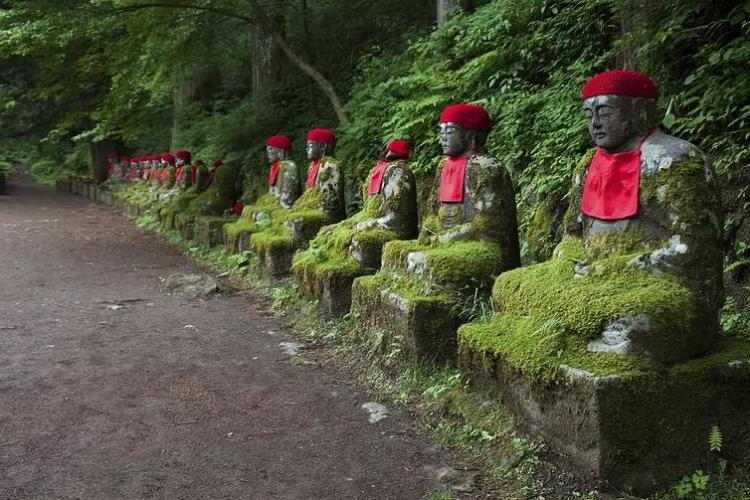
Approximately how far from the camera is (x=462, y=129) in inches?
199

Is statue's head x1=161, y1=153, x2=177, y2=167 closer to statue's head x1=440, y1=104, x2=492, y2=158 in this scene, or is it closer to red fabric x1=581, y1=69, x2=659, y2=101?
statue's head x1=440, y1=104, x2=492, y2=158

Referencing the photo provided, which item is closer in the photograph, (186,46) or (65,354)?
(65,354)

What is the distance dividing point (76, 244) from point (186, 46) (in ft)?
13.1

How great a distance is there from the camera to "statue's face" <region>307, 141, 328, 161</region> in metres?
8.26

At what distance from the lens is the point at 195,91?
719 inches

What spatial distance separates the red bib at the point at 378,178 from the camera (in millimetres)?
6340

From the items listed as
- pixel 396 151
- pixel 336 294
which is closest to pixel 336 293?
pixel 336 294

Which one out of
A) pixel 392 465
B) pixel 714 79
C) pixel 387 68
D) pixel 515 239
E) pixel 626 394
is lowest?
pixel 392 465

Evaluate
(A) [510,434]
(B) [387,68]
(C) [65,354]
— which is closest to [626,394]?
(A) [510,434]

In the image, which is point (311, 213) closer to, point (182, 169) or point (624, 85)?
point (624, 85)

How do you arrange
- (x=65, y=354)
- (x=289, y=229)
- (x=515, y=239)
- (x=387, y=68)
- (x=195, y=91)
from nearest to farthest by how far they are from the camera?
(x=515, y=239)
(x=65, y=354)
(x=289, y=229)
(x=387, y=68)
(x=195, y=91)

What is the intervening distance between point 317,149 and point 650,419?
5.97m

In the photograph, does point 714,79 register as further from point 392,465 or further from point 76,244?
point 76,244

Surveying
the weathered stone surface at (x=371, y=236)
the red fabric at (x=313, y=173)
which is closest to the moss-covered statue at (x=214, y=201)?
the red fabric at (x=313, y=173)
